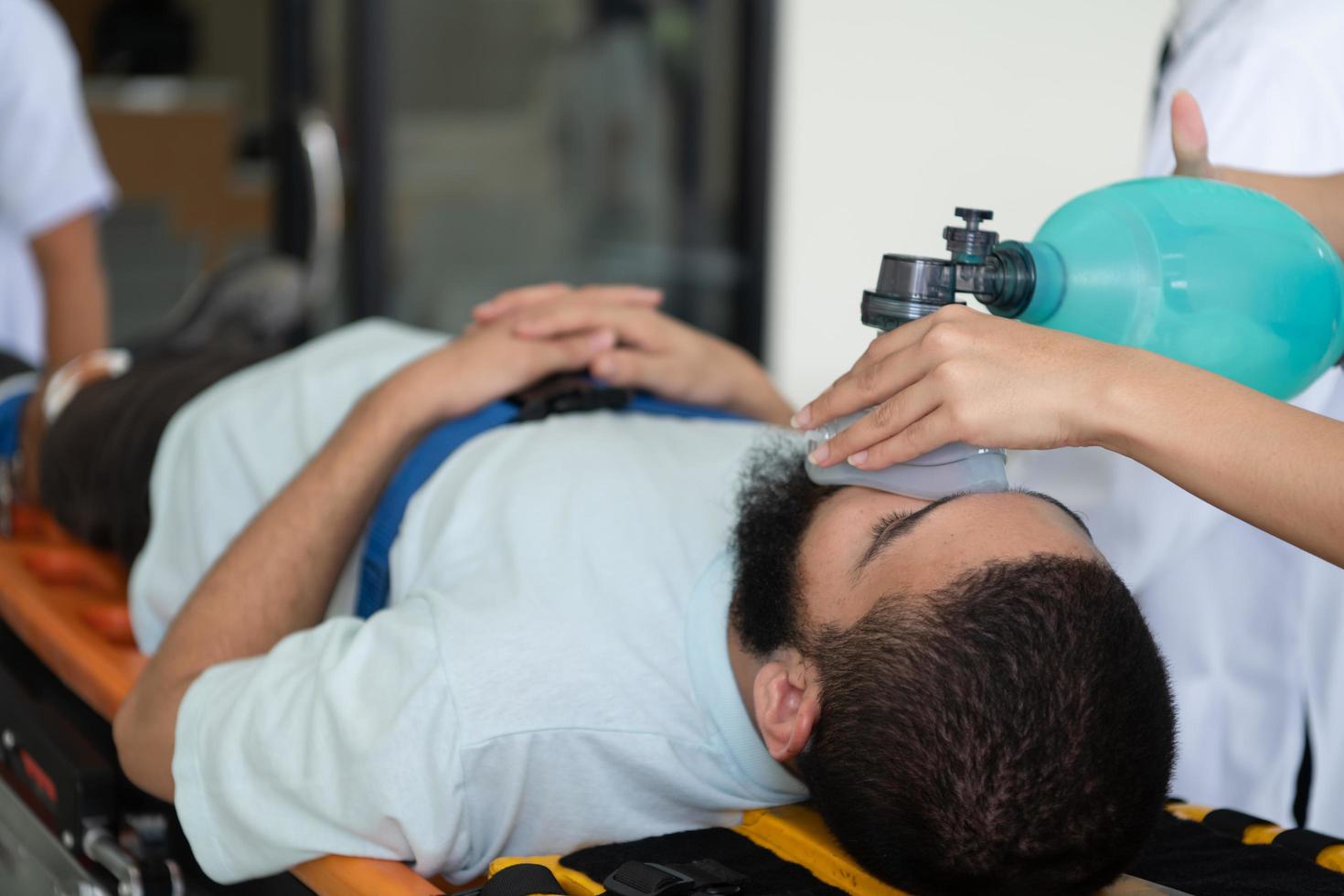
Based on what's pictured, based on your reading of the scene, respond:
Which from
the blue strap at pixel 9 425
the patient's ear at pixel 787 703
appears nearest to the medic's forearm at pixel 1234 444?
the patient's ear at pixel 787 703

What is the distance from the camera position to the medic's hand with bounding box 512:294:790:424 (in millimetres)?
1319

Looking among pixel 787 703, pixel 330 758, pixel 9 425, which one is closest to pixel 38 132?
pixel 9 425

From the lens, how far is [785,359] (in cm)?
375

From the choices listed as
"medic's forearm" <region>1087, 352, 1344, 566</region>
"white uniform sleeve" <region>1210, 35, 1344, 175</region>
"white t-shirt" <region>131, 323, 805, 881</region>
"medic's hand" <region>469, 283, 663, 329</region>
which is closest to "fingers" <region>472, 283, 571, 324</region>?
"medic's hand" <region>469, 283, 663, 329</region>

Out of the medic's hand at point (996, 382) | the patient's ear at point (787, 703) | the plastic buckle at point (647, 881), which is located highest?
the medic's hand at point (996, 382)

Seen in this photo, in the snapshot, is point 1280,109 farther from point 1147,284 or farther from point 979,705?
point 979,705

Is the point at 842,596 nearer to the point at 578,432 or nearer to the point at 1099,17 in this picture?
the point at 578,432

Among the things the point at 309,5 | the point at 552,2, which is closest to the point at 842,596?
the point at 309,5

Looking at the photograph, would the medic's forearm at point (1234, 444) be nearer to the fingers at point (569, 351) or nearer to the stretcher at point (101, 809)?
the stretcher at point (101, 809)

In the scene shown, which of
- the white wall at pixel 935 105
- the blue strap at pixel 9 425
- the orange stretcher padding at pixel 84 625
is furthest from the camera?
the white wall at pixel 935 105

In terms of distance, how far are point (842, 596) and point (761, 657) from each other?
98 mm

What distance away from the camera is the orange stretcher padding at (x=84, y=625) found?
937 mm

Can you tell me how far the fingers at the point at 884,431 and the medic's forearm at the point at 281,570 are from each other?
497 millimetres

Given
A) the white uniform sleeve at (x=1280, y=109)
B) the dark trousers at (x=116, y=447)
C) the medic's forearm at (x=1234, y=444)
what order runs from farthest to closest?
the dark trousers at (x=116, y=447) < the white uniform sleeve at (x=1280, y=109) < the medic's forearm at (x=1234, y=444)
